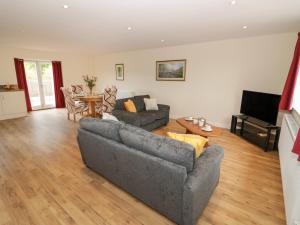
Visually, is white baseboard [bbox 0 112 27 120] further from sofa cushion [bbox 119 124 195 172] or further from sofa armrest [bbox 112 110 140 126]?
sofa cushion [bbox 119 124 195 172]

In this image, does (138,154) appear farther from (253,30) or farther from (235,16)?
(253,30)

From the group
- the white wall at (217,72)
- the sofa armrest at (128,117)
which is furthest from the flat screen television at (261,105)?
the sofa armrest at (128,117)

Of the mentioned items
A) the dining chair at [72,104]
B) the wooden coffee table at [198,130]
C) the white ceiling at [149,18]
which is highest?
the white ceiling at [149,18]

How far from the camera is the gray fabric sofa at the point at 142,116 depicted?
12.6ft

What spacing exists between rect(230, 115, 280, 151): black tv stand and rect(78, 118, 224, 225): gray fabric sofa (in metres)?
1.98

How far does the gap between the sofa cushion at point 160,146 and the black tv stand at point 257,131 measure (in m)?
2.57

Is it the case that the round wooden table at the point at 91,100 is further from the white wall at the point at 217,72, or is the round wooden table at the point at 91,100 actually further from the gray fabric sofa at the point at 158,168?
the gray fabric sofa at the point at 158,168

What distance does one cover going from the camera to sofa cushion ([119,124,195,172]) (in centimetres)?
144

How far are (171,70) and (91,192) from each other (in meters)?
4.24

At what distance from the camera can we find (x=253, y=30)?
335 cm

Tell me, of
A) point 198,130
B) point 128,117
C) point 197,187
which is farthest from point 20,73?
point 197,187

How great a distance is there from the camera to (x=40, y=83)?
6.63 m

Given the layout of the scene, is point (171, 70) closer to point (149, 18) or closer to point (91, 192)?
point (149, 18)

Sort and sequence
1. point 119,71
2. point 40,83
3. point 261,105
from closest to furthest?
point 261,105 < point 40,83 < point 119,71
